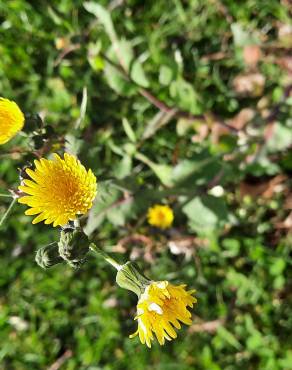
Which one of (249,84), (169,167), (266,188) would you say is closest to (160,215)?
(169,167)

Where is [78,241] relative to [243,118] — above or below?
above

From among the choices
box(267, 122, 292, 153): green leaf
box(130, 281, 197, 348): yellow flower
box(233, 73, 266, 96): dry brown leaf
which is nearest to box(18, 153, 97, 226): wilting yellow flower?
box(130, 281, 197, 348): yellow flower

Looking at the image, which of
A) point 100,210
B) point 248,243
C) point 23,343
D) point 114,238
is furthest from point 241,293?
point 23,343

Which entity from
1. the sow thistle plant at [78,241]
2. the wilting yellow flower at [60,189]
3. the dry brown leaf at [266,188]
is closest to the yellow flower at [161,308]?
the sow thistle plant at [78,241]

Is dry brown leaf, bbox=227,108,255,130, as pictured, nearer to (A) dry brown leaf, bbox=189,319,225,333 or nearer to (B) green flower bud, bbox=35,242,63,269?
(A) dry brown leaf, bbox=189,319,225,333

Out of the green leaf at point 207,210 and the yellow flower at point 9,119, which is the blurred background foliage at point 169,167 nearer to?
the green leaf at point 207,210

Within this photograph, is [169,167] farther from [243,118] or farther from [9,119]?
[9,119]
